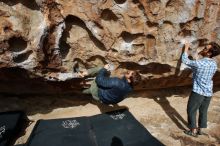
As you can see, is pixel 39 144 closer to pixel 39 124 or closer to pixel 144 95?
pixel 39 124

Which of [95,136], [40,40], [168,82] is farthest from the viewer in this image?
[168,82]

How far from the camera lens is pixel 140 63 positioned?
598cm

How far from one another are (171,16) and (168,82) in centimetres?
144

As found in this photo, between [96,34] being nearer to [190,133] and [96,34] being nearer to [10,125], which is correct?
[10,125]

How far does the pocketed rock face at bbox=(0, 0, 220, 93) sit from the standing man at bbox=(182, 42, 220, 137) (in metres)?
0.38

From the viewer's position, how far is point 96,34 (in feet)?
18.2

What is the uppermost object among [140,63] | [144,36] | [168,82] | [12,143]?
[144,36]

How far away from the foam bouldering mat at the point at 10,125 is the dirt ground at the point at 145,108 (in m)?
0.14

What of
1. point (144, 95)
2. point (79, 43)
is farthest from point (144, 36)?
point (144, 95)

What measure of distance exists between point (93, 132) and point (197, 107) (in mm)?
1631

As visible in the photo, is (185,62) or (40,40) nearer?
(40,40)

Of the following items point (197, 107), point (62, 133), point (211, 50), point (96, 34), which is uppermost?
point (96, 34)

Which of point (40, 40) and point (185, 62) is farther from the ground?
point (40, 40)

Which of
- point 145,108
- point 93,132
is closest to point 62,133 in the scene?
point 93,132
